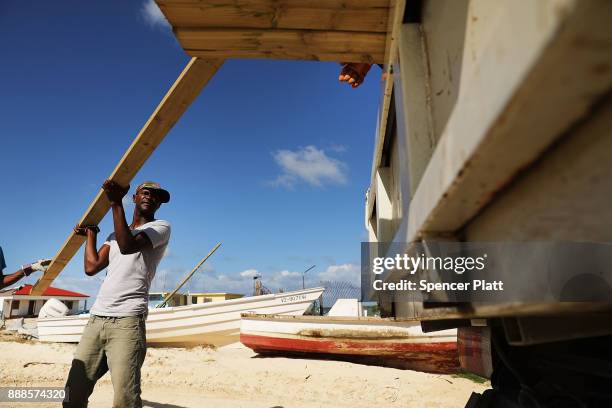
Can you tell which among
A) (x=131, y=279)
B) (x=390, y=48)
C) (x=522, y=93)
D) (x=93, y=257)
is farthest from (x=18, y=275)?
(x=522, y=93)

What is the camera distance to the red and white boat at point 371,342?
8.95 metres

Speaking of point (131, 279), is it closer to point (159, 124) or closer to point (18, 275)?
point (159, 124)

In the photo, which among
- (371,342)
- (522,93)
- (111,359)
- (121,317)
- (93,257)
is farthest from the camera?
(371,342)

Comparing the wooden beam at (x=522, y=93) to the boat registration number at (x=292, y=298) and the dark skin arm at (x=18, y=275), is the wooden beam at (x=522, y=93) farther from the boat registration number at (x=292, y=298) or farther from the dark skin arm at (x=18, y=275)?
the boat registration number at (x=292, y=298)

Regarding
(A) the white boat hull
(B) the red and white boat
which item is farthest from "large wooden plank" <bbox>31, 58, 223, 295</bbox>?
(A) the white boat hull

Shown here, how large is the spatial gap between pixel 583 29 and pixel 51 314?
18970mm

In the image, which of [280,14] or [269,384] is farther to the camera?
[269,384]

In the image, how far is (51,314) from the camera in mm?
15391

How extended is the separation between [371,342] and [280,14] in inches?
342

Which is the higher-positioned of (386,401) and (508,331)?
(508,331)

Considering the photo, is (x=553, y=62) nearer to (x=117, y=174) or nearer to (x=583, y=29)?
(x=583, y=29)

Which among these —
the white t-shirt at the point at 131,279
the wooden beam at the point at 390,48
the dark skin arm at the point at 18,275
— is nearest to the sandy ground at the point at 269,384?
the dark skin arm at the point at 18,275

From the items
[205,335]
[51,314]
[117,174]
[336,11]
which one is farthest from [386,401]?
[51,314]

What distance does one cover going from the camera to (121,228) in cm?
263
